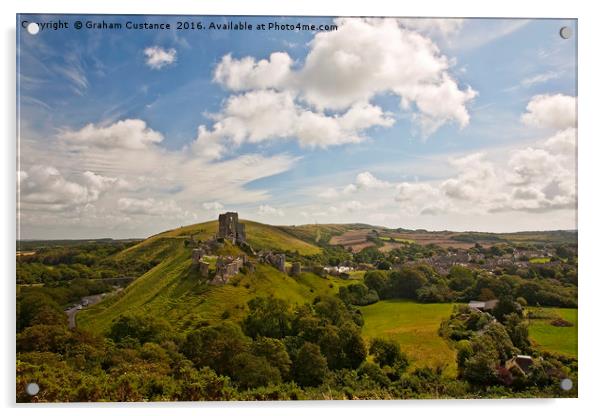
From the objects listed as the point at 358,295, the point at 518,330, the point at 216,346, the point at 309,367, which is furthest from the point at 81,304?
the point at 518,330

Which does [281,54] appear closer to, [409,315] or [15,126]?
[15,126]

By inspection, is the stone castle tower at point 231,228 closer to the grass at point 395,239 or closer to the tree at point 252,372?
the tree at point 252,372

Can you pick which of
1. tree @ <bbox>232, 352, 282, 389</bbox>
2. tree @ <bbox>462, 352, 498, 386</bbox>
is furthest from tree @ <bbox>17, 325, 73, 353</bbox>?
tree @ <bbox>462, 352, 498, 386</bbox>

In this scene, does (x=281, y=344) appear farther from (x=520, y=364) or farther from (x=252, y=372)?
(x=520, y=364)

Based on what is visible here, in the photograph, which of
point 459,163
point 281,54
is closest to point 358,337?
point 459,163

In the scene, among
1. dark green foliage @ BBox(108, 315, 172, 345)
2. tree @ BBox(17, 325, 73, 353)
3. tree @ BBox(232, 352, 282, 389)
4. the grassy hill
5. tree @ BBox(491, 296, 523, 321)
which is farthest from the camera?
tree @ BBox(491, 296, 523, 321)

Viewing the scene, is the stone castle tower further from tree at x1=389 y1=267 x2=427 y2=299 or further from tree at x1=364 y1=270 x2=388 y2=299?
tree at x1=389 y1=267 x2=427 y2=299
